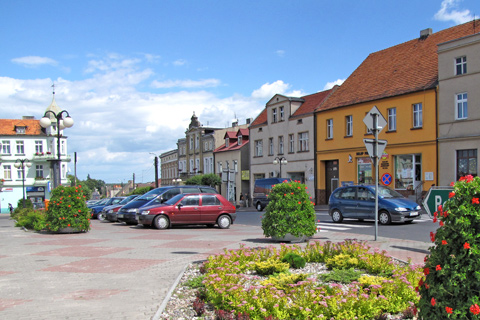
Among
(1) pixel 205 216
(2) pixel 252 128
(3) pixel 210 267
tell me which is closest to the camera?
(3) pixel 210 267

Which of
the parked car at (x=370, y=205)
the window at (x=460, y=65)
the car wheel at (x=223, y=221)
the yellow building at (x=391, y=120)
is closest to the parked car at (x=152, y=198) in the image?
the car wheel at (x=223, y=221)

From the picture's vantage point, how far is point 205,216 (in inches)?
783

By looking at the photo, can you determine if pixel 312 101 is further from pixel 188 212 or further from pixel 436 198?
pixel 436 198

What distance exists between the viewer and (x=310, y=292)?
5.55m

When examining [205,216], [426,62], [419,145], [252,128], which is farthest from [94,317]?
[252,128]

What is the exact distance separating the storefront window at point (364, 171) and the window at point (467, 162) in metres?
7.11

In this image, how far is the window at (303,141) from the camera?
136 feet

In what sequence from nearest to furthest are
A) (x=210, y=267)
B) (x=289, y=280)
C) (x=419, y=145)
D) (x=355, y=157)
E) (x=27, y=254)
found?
(x=289, y=280), (x=210, y=267), (x=27, y=254), (x=419, y=145), (x=355, y=157)

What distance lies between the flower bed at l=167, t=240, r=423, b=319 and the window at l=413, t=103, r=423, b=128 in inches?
943

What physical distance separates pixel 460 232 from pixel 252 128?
47312 millimetres

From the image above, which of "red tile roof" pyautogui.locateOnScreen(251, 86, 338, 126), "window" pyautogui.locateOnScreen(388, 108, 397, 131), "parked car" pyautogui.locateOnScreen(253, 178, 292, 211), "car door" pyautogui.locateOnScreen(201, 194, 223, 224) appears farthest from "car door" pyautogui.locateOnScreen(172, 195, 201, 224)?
"red tile roof" pyautogui.locateOnScreen(251, 86, 338, 126)

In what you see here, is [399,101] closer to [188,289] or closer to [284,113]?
[284,113]

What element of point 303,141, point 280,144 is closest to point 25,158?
point 280,144

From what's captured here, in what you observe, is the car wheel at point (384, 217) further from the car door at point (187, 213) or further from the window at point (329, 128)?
the window at point (329, 128)
